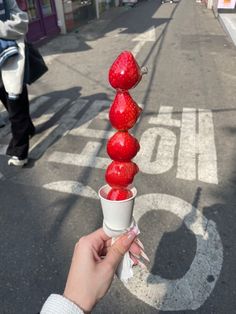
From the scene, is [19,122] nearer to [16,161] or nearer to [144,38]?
[16,161]

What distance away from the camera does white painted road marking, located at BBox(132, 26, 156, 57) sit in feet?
32.0

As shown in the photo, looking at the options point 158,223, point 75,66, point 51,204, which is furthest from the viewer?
point 75,66

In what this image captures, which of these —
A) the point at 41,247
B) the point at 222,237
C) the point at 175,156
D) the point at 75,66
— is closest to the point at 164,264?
the point at 222,237

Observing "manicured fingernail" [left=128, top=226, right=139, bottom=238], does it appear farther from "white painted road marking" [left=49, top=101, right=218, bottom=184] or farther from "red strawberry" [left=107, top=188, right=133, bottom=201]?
"white painted road marking" [left=49, top=101, right=218, bottom=184]

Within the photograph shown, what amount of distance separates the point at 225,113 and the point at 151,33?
820 cm

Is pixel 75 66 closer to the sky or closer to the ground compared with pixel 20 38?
closer to the ground

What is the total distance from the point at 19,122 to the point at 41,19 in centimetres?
842

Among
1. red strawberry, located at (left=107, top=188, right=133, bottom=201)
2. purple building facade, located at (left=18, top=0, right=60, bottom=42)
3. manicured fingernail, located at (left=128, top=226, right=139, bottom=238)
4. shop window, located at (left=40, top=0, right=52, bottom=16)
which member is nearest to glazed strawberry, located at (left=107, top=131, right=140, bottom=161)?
red strawberry, located at (left=107, top=188, right=133, bottom=201)

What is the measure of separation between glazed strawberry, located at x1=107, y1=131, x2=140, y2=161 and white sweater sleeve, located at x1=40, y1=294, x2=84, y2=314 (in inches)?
22.4

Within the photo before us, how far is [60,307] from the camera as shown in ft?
3.44

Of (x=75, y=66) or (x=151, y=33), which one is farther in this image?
(x=151, y=33)

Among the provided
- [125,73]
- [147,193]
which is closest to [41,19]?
[147,193]

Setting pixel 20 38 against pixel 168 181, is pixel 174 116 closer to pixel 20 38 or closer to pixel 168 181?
pixel 168 181

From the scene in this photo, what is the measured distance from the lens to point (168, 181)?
11.6 feet
